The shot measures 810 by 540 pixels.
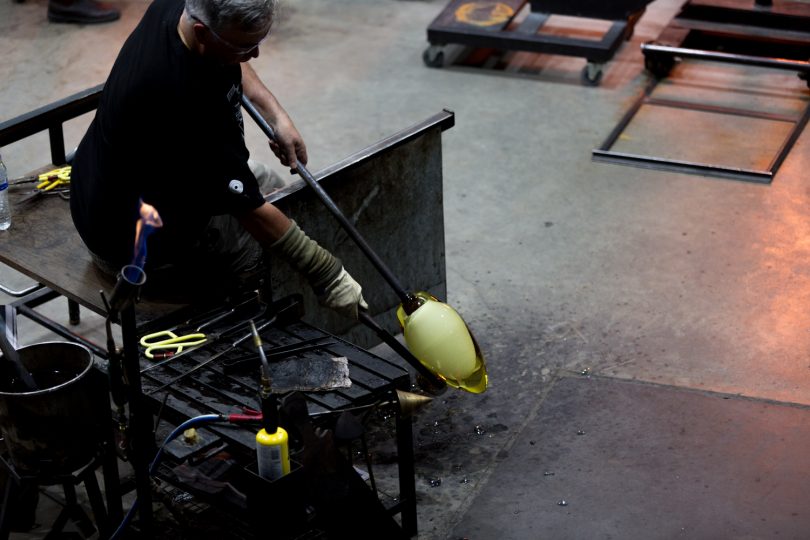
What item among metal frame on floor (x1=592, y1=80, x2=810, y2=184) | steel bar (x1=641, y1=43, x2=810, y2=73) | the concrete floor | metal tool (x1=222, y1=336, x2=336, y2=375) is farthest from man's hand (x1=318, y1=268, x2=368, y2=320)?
steel bar (x1=641, y1=43, x2=810, y2=73)

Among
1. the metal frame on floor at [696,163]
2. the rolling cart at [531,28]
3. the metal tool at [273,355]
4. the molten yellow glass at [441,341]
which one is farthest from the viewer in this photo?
the rolling cart at [531,28]

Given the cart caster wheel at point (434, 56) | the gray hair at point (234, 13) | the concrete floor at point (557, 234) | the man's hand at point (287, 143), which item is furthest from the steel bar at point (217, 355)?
the cart caster wheel at point (434, 56)

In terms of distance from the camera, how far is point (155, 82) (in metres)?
3.25

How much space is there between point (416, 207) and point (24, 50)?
3.96 metres

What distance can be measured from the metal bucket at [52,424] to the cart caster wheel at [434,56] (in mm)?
4054

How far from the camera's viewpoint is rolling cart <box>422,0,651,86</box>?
6.68 meters

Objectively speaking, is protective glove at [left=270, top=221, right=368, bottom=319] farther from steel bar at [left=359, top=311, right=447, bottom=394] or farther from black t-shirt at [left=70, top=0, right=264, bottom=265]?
black t-shirt at [left=70, top=0, right=264, bottom=265]

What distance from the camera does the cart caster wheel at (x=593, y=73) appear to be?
6.72 meters

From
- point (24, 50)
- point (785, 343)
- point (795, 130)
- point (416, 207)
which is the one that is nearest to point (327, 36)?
point (24, 50)

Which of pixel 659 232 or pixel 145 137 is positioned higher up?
pixel 145 137

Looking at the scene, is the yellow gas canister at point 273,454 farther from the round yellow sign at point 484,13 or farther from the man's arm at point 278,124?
the round yellow sign at point 484,13

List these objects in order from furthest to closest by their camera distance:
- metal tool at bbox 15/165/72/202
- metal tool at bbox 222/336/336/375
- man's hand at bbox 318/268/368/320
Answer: metal tool at bbox 15/165/72/202 → man's hand at bbox 318/268/368/320 → metal tool at bbox 222/336/336/375

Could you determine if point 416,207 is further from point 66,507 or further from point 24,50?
point 24,50

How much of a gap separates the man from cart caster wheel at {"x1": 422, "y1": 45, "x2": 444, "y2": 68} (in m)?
3.49
